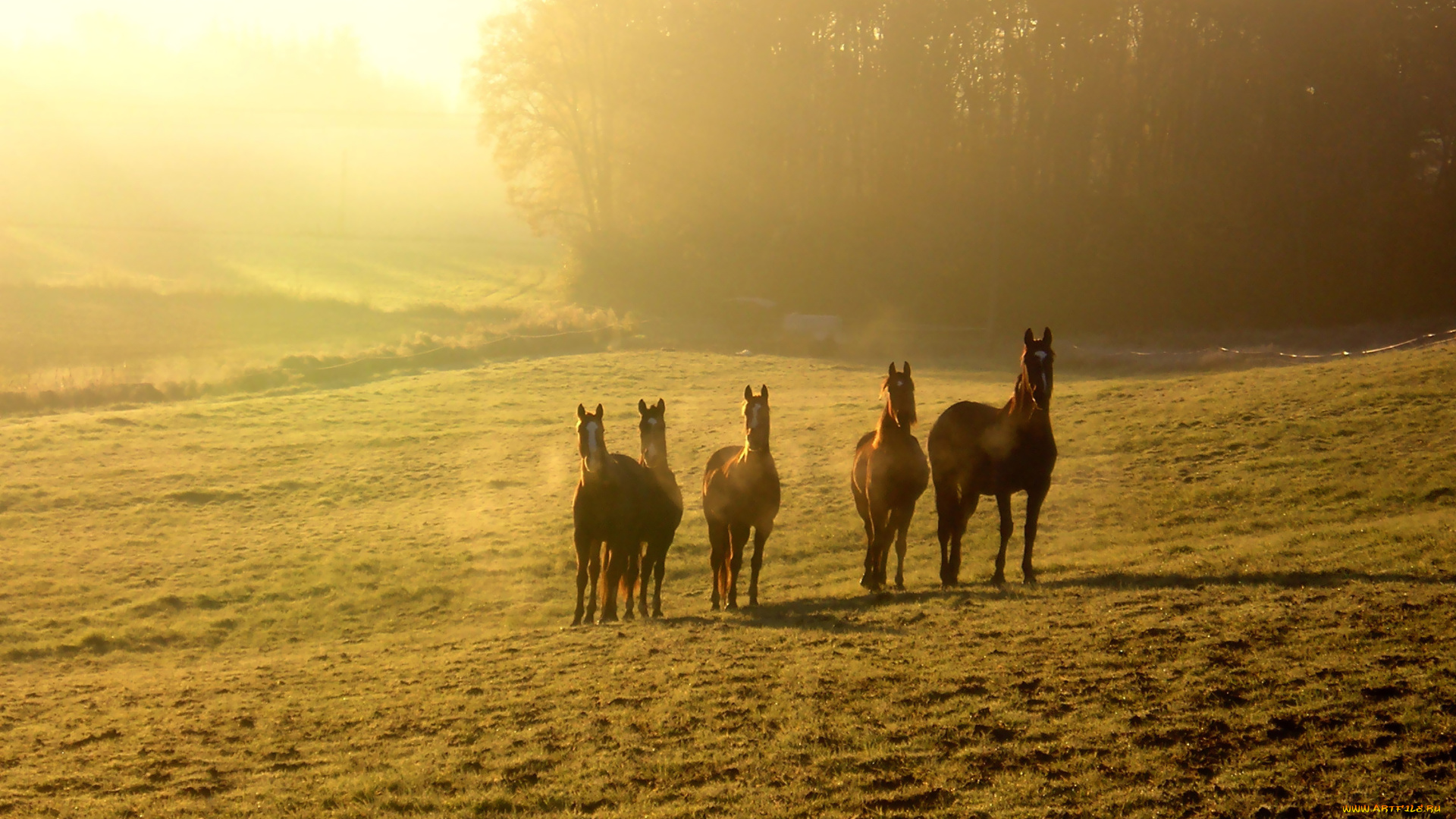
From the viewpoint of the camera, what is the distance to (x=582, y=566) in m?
13.0

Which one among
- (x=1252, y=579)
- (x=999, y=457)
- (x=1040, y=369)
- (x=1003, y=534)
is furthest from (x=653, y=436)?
(x=1252, y=579)

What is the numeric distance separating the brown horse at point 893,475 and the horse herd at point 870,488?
0.01 meters

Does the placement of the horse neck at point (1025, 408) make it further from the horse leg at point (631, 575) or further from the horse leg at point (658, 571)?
the horse leg at point (631, 575)

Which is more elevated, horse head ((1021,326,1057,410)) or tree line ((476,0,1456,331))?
tree line ((476,0,1456,331))

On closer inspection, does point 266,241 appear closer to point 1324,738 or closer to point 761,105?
point 761,105

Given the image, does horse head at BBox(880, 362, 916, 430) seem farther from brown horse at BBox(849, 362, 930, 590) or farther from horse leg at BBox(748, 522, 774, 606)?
horse leg at BBox(748, 522, 774, 606)

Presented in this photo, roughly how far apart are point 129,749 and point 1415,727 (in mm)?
8879

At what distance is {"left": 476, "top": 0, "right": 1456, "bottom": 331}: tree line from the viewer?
46.0 meters

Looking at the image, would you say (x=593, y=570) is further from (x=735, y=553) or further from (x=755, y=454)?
(x=755, y=454)

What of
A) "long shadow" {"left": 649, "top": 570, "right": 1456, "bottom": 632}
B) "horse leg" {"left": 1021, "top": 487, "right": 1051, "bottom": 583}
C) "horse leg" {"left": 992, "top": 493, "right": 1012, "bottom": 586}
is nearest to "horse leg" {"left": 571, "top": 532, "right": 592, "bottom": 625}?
"long shadow" {"left": 649, "top": 570, "right": 1456, "bottom": 632}

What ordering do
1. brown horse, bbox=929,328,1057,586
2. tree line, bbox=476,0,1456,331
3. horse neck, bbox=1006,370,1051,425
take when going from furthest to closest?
tree line, bbox=476,0,1456,331 < horse neck, bbox=1006,370,1051,425 < brown horse, bbox=929,328,1057,586

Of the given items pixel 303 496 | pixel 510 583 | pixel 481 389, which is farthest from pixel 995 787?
pixel 481 389

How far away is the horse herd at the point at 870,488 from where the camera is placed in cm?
1230

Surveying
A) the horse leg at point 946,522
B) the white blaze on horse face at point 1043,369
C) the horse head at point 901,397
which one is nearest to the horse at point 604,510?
the horse head at point 901,397
